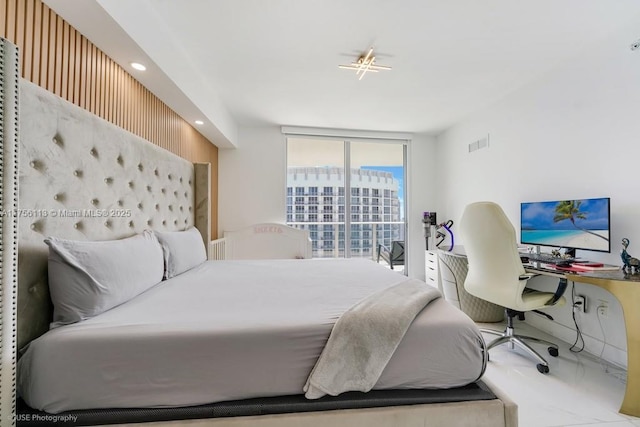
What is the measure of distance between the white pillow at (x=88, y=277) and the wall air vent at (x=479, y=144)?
3.78 m

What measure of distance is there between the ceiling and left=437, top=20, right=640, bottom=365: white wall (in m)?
0.17

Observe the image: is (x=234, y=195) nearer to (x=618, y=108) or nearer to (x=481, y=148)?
(x=481, y=148)

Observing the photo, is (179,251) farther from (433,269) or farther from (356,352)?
(433,269)

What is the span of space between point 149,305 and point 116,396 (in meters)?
0.41

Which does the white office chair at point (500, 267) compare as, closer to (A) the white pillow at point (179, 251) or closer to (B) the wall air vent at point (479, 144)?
(B) the wall air vent at point (479, 144)

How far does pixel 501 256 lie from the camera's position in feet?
6.78

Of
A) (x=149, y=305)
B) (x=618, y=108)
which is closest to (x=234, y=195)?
(x=149, y=305)

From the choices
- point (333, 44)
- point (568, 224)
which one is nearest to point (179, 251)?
point (333, 44)

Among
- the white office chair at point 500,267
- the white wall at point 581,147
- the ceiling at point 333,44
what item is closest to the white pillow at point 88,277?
the ceiling at point 333,44

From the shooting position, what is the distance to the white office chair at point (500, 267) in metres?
2.02

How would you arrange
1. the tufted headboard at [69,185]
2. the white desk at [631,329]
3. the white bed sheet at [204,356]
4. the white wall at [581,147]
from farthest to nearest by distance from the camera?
the white wall at [581,147] → the white desk at [631,329] → the tufted headboard at [69,185] → the white bed sheet at [204,356]

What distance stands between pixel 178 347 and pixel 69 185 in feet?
3.24

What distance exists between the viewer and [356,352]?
3.50 ft

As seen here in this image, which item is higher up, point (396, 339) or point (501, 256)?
point (501, 256)
